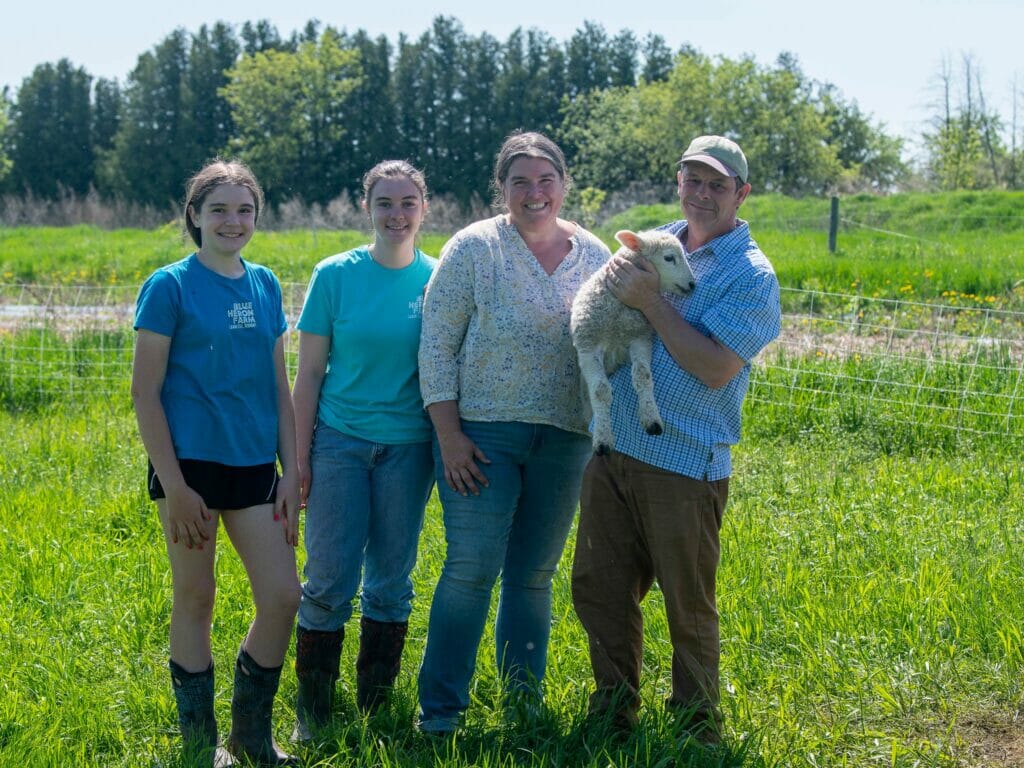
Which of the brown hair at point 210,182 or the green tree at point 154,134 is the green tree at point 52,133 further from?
the brown hair at point 210,182

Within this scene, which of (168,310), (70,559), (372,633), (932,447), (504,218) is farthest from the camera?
(932,447)

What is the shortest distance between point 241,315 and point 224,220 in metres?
0.31

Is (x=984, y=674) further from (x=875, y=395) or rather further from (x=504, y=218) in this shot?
(x=875, y=395)

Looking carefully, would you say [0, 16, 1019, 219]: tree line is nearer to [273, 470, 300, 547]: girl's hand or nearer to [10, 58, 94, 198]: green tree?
[10, 58, 94, 198]: green tree

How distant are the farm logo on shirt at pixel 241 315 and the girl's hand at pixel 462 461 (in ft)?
2.36

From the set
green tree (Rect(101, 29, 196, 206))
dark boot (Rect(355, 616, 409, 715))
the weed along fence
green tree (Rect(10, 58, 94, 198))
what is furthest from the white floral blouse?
green tree (Rect(10, 58, 94, 198))

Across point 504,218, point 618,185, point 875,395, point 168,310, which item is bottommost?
point 875,395

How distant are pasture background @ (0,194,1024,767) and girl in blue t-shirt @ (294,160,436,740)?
1.38ft

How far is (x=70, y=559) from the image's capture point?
5125 millimetres

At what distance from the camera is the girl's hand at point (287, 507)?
3371 millimetres

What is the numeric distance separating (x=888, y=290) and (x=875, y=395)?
5.66 metres

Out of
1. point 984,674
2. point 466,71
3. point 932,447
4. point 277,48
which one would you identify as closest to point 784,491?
point 932,447

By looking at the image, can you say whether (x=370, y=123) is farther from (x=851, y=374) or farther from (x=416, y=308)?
(x=416, y=308)

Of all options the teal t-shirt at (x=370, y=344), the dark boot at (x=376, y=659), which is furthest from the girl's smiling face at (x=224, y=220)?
the dark boot at (x=376, y=659)
